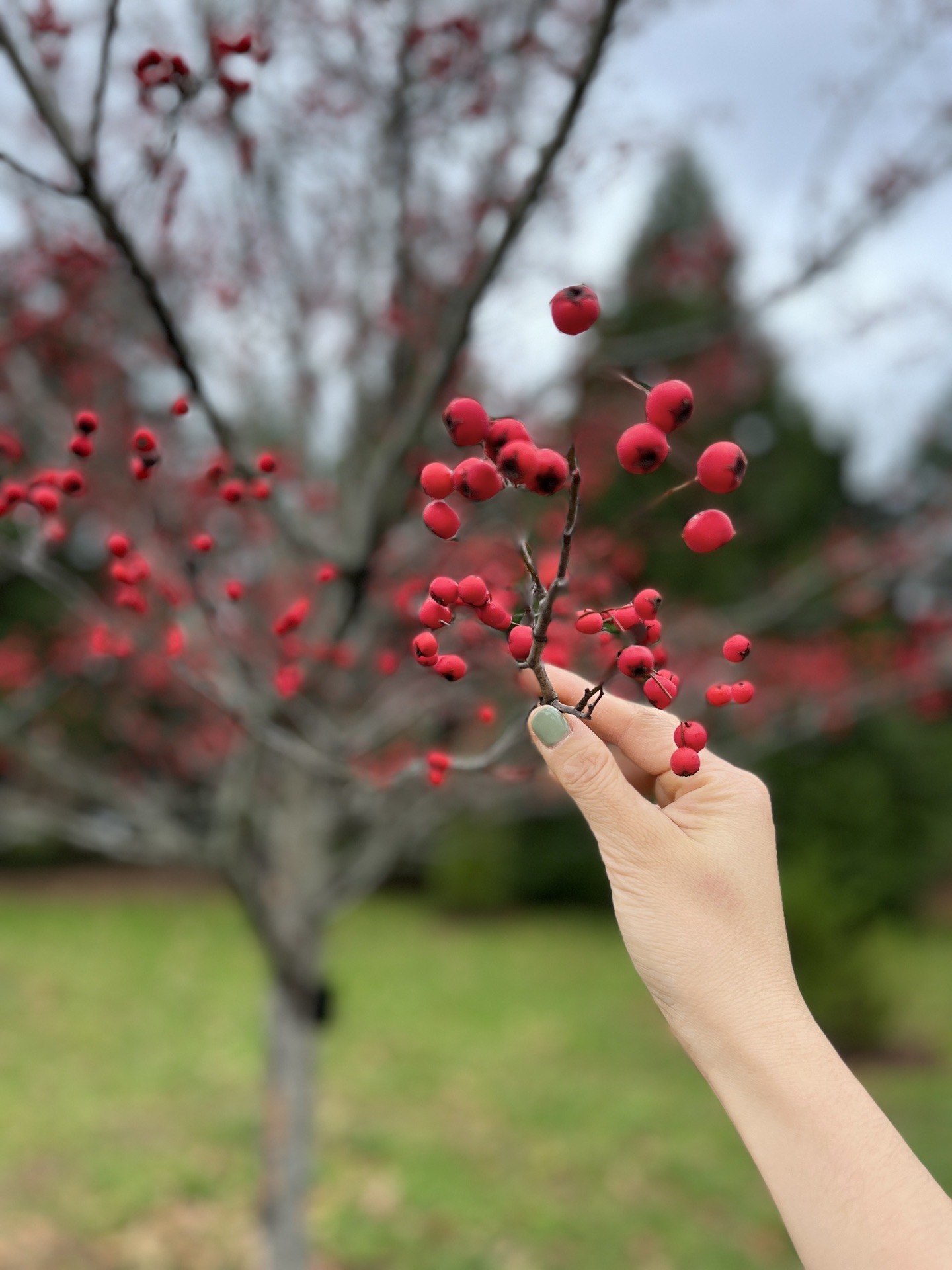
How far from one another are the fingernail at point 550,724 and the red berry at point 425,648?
0.58ft

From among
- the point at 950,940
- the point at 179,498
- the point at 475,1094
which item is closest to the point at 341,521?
the point at 179,498

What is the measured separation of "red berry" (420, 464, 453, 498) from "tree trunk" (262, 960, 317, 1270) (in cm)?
339

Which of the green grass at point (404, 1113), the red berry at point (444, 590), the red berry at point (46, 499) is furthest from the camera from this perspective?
the green grass at point (404, 1113)

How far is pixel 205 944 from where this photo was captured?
12156 millimetres

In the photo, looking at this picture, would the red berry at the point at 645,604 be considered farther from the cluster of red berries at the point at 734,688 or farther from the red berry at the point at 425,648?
the red berry at the point at 425,648

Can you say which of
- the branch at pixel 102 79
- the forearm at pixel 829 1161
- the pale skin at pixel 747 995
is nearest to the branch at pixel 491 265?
the branch at pixel 102 79

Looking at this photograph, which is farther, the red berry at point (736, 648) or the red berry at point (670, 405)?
the red berry at point (736, 648)

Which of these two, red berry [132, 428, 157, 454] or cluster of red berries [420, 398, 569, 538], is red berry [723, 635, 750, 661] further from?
red berry [132, 428, 157, 454]

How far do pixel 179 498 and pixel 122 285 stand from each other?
4.60 feet

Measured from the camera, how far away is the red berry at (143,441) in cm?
166

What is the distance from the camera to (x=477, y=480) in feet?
3.35

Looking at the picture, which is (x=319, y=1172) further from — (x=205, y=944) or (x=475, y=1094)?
(x=205, y=944)

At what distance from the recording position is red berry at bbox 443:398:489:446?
3.20 feet

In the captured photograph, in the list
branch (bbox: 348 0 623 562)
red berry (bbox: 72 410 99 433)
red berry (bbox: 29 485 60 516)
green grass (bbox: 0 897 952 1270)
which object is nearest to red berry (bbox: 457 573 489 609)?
red berry (bbox: 72 410 99 433)
